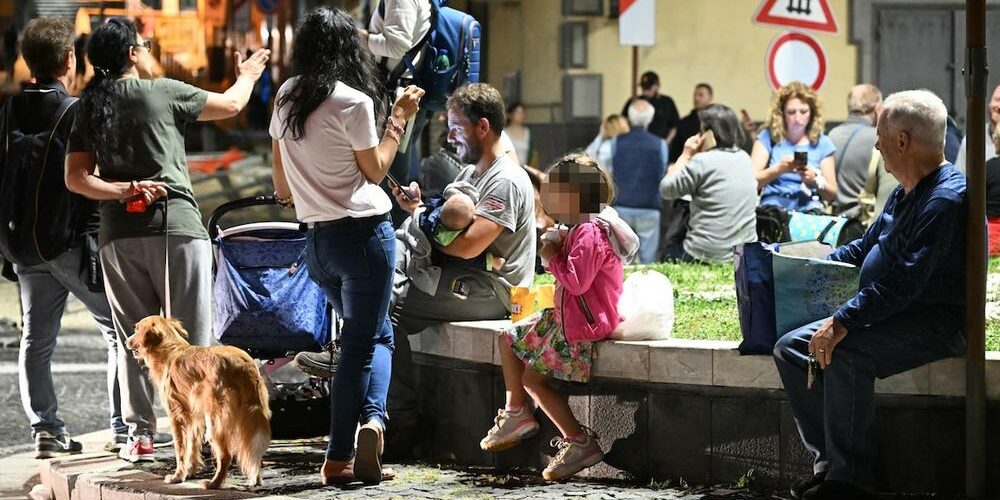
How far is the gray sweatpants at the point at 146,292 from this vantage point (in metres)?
7.75

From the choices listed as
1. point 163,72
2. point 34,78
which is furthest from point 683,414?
point 163,72

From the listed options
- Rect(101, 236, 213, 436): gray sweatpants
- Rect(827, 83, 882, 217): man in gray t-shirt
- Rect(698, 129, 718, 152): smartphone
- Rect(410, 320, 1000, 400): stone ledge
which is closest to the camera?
Rect(410, 320, 1000, 400): stone ledge

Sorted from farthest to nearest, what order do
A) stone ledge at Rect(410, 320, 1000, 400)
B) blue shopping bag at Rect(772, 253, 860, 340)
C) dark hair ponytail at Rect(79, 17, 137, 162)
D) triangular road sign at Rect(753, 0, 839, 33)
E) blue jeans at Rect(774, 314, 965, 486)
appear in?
triangular road sign at Rect(753, 0, 839, 33), dark hair ponytail at Rect(79, 17, 137, 162), blue shopping bag at Rect(772, 253, 860, 340), stone ledge at Rect(410, 320, 1000, 400), blue jeans at Rect(774, 314, 965, 486)

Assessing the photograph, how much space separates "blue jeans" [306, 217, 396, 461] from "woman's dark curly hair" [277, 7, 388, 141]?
47 centimetres

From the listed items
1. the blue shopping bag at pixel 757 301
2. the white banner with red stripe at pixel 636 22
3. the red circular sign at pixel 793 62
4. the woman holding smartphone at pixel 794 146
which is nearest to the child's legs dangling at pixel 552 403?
the blue shopping bag at pixel 757 301

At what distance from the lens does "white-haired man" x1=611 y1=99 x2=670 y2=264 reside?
15.7 m

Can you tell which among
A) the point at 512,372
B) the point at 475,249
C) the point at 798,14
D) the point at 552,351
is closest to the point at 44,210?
the point at 475,249

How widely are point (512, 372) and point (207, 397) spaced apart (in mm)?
1325

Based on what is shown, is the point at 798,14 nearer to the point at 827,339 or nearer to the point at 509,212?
the point at 509,212

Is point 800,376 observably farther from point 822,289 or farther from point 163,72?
point 163,72

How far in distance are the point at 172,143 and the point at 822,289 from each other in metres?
3.03

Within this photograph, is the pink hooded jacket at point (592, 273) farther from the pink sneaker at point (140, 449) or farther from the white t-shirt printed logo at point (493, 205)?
the pink sneaker at point (140, 449)

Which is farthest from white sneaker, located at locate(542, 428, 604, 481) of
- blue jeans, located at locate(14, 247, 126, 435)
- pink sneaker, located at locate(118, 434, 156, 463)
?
blue jeans, located at locate(14, 247, 126, 435)

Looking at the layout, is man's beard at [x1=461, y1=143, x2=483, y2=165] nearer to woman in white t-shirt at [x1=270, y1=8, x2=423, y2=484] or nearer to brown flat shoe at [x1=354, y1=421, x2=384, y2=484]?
woman in white t-shirt at [x1=270, y1=8, x2=423, y2=484]
